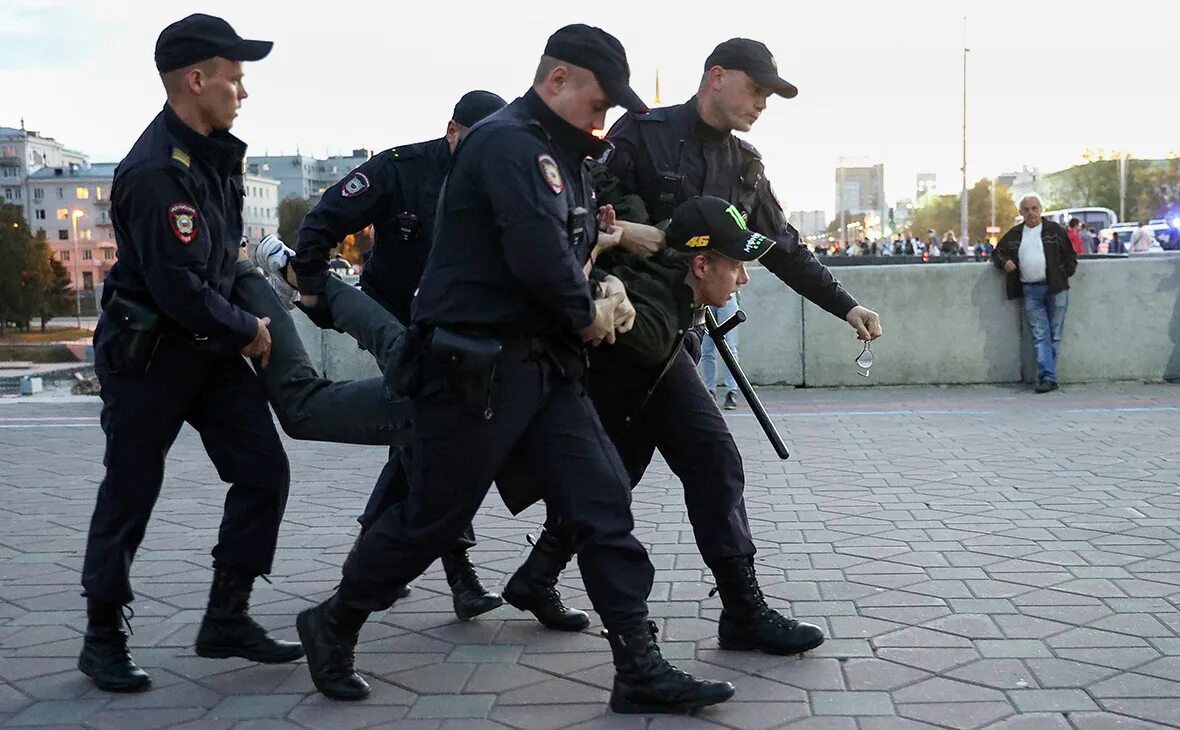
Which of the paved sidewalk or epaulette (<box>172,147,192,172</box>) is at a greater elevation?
epaulette (<box>172,147,192,172</box>)

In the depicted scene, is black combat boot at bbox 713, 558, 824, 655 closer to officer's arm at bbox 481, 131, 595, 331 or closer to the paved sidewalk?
the paved sidewalk

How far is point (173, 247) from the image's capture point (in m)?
3.66

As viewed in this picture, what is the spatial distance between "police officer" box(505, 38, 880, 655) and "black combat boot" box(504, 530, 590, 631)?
1.36 ft

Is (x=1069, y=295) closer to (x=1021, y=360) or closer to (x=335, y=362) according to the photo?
(x=1021, y=360)

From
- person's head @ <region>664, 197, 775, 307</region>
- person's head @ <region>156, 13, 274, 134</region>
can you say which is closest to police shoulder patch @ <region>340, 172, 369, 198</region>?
person's head @ <region>156, 13, 274, 134</region>

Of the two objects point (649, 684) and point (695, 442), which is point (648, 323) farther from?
point (649, 684)

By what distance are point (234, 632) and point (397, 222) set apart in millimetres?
1479

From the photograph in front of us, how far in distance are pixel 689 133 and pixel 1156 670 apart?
6.95ft

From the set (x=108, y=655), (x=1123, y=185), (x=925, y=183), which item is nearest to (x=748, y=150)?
(x=108, y=655)

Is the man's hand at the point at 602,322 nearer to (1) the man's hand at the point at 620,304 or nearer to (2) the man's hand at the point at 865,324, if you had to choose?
(1) the man's hand at the point at 620,304

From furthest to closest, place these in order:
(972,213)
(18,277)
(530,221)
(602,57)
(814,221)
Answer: (814,221) → (972,213) → (18,277) → (602,57) → (530,221)

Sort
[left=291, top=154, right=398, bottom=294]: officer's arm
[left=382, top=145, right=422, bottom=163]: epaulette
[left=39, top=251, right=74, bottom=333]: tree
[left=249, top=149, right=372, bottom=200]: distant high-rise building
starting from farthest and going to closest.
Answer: [left=249, top=149, right=372, bottom=200]: distant high-rise building < [left=39, top=251, right=74, bottom=333]: tree < [left=382, top=145, right=422, bottom=163]: epaulette < [left=291, top=154, right=398, bottom=294]: officer's arm

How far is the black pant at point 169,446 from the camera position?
3844 millimetres

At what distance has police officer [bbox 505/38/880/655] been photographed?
4094mm
